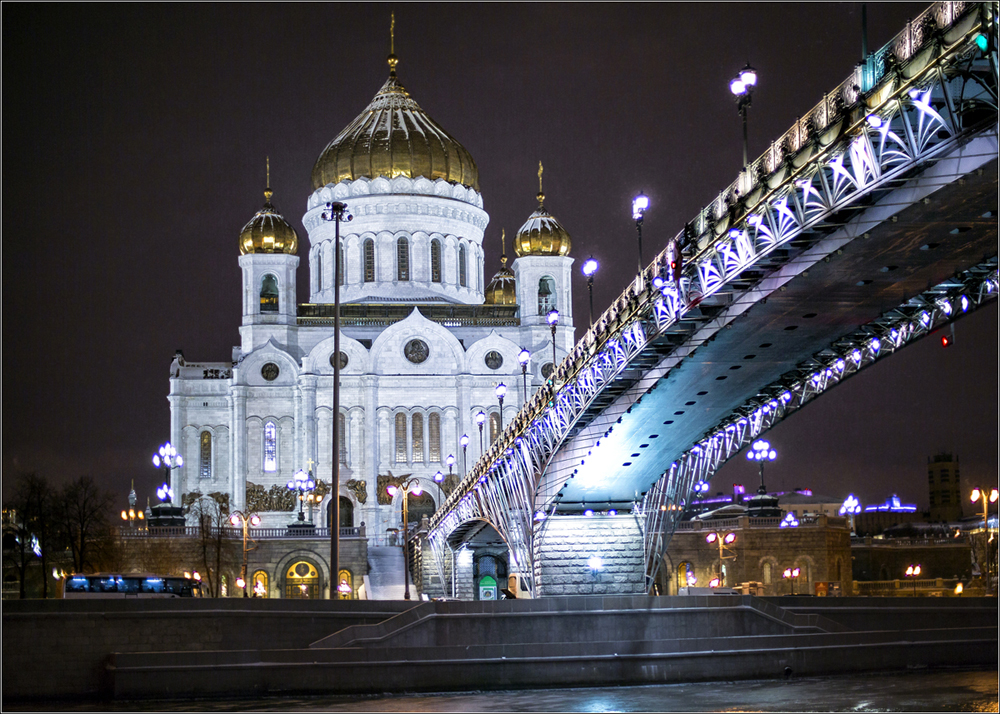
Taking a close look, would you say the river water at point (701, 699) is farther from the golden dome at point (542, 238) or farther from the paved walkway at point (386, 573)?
the golden dome at point (542, 238)

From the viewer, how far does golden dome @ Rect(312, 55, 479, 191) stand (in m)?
85.2

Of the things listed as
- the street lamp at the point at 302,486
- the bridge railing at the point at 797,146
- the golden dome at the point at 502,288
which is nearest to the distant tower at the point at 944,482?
the golden dome at the point at 502,288

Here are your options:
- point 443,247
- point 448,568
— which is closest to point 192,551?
point 448,568

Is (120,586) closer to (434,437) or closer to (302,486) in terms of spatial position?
(302,486)

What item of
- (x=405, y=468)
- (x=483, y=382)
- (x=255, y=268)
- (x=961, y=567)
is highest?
(x=255, y=268)

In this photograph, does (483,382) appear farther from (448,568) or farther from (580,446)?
(580,446)

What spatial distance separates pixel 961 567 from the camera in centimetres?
7544

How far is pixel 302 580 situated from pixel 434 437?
50.3 feet

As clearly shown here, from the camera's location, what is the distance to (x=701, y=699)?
31.5 meters

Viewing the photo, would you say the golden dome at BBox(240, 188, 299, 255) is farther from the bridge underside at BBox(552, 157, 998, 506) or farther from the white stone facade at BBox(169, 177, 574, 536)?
the bridge underside at BBox(552, 157, 998, 506)

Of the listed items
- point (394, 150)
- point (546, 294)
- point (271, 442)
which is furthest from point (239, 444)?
point (546, 294)

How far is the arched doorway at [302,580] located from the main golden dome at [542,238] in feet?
88.5

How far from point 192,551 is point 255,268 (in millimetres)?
22522

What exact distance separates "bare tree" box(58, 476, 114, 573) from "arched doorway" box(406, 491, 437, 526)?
19.8 meters
